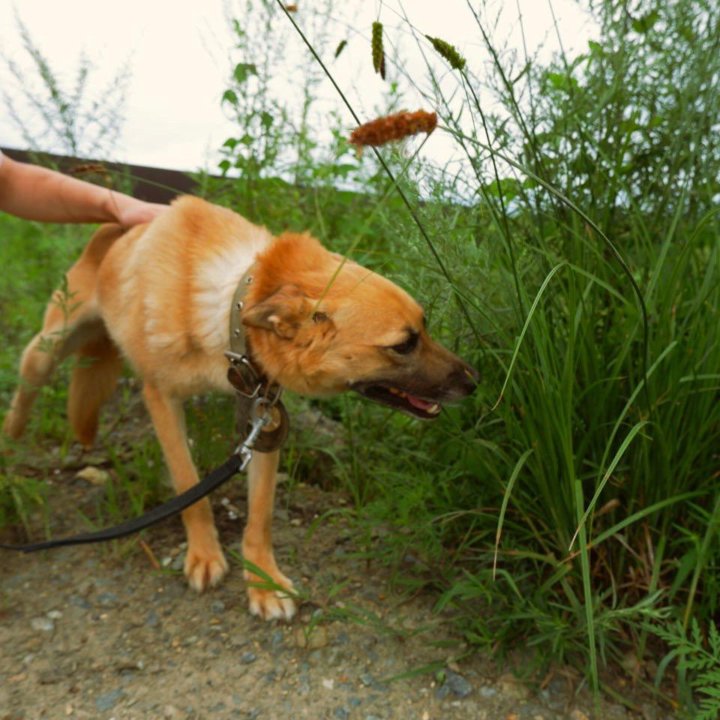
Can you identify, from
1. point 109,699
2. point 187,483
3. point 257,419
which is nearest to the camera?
point 109,699

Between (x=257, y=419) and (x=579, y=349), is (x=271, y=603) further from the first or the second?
(x=579, y=349)

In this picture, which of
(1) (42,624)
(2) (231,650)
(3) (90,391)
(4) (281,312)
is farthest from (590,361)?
(3) (90,391)

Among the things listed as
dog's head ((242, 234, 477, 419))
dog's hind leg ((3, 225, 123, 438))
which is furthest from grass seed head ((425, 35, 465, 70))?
dog's hind leg ((3, 225, 123, 438))

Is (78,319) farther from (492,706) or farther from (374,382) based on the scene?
(492,706)

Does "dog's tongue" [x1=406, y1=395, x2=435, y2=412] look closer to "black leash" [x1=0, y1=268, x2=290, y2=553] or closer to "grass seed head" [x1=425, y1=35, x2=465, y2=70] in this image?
"black leash" [x1=0, y1=268, x2=290, y2=553]

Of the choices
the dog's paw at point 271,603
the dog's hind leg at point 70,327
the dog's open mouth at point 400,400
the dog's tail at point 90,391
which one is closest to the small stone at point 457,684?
the dog's paw at point 271,603

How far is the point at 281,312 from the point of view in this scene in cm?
218

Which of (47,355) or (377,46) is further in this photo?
(47,355)

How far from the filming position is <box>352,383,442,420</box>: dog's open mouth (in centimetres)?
231

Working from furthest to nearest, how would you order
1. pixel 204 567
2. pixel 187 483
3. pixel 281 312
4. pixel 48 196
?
pixel 48 196
pixel 187 483
pixel 204 567
pixel 281 312

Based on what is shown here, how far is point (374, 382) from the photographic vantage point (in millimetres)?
2307

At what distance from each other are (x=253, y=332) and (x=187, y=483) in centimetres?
68

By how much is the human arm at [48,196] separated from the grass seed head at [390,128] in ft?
6.59

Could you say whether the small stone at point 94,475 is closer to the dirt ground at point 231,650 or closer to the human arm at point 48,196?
the dirt ground at point 231,650
